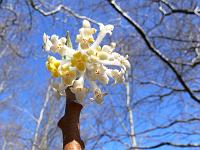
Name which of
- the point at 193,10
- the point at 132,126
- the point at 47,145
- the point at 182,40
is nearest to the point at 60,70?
the point at 193,10

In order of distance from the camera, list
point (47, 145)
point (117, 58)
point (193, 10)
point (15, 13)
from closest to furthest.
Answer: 1. point (117, 58)
2. point (193, 10)
3. point (15, 13)
4. point (47, 145)

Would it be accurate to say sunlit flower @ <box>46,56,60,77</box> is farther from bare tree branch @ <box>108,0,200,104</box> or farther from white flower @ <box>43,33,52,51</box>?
bare tree branch @ <box>108,0,200,104</box>

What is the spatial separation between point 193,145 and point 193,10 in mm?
1843

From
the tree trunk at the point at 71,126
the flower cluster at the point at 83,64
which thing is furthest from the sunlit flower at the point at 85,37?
the tree trunk at the point at 71,126

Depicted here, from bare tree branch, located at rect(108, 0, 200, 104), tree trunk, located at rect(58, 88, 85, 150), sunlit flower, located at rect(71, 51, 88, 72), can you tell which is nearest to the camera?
tree trunk, located at rect(58, 88, 85, 150)

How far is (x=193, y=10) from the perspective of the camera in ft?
14.9

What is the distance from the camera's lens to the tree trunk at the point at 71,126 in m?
0.42

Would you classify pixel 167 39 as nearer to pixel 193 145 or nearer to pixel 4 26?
pixel 193 145

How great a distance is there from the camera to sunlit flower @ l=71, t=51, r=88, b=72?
0.52m

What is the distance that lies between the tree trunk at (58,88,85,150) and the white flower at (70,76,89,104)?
16mm

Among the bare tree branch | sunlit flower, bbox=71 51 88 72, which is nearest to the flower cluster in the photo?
sunlit flower, bbox=71 51 88 72

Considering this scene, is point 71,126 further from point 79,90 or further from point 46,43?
point 46,43

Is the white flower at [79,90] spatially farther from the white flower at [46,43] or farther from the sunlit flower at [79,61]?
the white flower at [46,43]

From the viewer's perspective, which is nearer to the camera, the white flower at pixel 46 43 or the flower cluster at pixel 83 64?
the flower cluster at pixel 83 64
